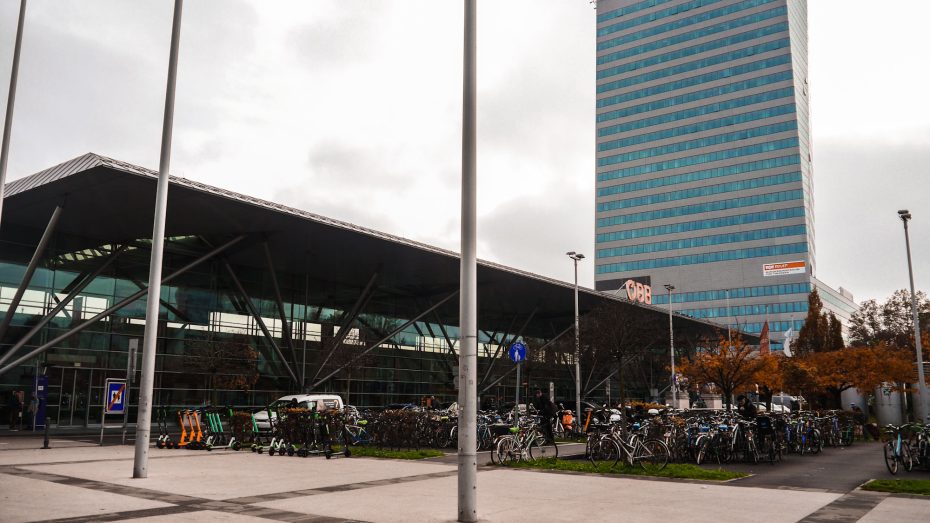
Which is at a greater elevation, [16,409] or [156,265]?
[156,265]

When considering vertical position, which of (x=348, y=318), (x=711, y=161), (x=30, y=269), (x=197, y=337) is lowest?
(x=197, y=337)

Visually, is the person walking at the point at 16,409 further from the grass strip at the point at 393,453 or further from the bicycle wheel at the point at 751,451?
the bicycle wheel at the point at 751,451

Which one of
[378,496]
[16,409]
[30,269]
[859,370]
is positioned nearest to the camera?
[378,496]

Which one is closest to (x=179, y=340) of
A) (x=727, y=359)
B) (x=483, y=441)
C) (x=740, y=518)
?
(x=483, y=441)

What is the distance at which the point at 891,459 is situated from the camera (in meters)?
16.8

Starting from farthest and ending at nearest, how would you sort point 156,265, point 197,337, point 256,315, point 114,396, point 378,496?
point 256,315
point 197,337
point 114,396
point 156,265
point 378,496

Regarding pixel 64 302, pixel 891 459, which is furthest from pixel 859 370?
pixel 64 302

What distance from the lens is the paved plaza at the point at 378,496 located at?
10.3 meters

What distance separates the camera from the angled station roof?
2564 cm

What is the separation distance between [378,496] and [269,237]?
23.7 metres

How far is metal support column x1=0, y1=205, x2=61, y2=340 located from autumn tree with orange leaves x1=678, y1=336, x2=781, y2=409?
98.9 ft

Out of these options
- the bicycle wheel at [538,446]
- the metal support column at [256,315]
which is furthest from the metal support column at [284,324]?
the bicycle wheel at [538,446]

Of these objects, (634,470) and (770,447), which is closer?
(634,470)

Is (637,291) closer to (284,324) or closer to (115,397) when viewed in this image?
(284,324)
